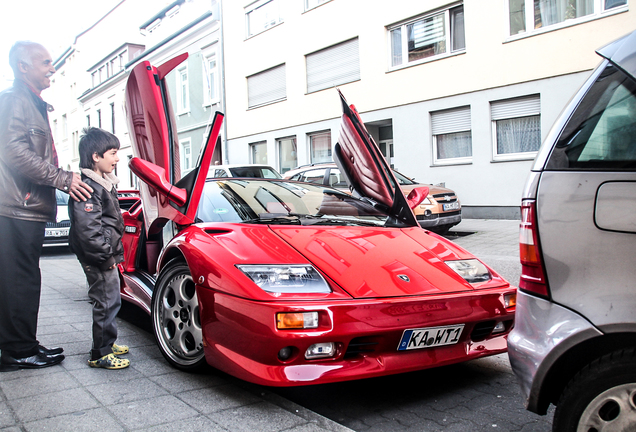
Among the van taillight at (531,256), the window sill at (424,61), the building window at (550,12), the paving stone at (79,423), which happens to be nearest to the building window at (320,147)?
the window sill at (424,61)

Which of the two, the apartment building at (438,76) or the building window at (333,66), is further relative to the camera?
the building window at (333,66)

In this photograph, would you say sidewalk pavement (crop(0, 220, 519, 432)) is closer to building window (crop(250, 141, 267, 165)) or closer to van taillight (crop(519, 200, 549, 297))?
van taillight (crop(519, 200, 549, 297))

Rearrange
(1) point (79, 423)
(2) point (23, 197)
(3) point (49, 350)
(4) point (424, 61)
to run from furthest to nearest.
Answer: (4) point (424, 61), (3) point (49, 350), (2) point (23, 197), (1) point (79, 423)

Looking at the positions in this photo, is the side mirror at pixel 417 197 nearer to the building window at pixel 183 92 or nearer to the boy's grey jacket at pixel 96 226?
the boy's grey jacket at pixel 96 226

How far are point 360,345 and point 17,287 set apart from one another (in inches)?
83.7

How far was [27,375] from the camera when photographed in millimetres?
3064

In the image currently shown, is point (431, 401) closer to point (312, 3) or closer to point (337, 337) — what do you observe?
point (337, 337)

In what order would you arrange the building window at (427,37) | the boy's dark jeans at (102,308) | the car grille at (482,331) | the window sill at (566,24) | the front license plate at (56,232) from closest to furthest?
the car grille at (482,331) → the boy's dark jeans at (102,308) → the front license plate at (56,232) → the window sill at (566,24) → the building window at (427,37)

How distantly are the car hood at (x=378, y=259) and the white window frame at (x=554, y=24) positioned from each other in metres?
10.2

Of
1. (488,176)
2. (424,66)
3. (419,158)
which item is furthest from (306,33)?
(488,176)

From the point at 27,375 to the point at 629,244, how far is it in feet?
10.3

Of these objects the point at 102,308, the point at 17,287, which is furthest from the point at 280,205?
the point at 17,287

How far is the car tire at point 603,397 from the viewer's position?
1.60m

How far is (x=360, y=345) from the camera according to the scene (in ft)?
8.30
